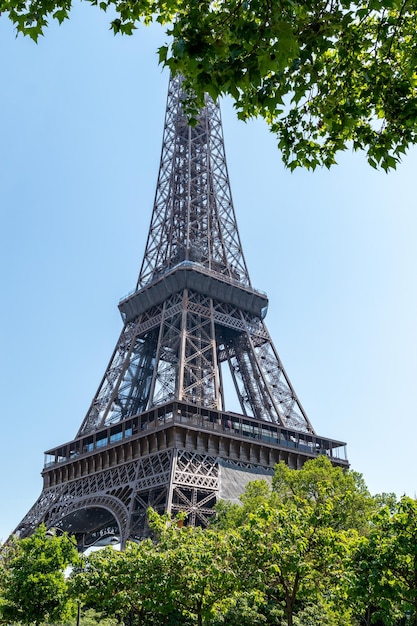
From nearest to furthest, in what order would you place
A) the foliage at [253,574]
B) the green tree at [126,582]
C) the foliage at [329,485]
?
the foliage at [253,574], the green tree at [126,582], the foliage at [329,485]

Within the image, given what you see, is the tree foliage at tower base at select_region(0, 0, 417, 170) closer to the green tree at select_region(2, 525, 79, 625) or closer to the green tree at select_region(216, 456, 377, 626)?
the green tree at select_region(216, 456, 377, 626)

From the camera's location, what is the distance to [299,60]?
838 centimetres

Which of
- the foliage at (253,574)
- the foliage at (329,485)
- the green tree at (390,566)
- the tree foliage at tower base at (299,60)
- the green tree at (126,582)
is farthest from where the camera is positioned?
the foliage at (329,485)

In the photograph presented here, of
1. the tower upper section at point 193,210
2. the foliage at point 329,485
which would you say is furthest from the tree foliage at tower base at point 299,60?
the tower upper section at point 193,210

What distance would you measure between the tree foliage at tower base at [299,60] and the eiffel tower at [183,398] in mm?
28488

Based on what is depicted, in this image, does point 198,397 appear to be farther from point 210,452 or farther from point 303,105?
point 303,105

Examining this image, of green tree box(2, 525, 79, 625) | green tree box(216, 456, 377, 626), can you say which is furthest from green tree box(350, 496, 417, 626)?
green tree box(2, 525, 79, 625)

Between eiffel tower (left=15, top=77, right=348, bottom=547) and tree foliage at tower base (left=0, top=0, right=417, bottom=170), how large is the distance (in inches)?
1122

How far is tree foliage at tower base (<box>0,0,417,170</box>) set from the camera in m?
7.13

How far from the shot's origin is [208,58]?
716cm

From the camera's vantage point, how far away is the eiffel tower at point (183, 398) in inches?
1629

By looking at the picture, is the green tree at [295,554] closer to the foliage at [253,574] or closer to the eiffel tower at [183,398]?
the foliage at [253,574]

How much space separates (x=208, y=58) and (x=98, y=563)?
71.6 ft

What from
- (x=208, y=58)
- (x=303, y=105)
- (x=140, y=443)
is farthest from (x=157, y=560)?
(x=140, y=443)
